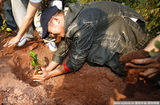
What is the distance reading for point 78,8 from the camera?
199 cm

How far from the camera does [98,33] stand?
2141mm

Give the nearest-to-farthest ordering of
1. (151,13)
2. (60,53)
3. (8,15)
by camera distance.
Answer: (60,53) → (151,13) → (8,15)

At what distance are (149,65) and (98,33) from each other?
105 cm

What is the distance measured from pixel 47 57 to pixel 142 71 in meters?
1.94

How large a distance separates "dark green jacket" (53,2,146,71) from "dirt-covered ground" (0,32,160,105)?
0.97ft

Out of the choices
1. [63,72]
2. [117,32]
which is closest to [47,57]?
[63,72]

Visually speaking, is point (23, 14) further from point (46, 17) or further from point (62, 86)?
point (62, 86)

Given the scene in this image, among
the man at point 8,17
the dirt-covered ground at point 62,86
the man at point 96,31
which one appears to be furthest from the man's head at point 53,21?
the man at point 8,17

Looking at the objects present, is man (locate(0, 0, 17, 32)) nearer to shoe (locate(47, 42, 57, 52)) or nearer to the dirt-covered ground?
the dirt-covered ground

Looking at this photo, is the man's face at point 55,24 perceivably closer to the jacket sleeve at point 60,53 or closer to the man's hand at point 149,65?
the jacket sleeve at point 60,53

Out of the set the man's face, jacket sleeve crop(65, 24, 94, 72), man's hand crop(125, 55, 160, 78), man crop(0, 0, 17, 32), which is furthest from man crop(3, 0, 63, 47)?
man's hand crop(125, 55, 160, 78)

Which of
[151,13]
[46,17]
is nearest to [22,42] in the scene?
[46,17]

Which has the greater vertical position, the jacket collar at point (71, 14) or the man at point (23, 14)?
the jacket collar at point (71, 14)

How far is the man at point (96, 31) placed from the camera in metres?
1.89
